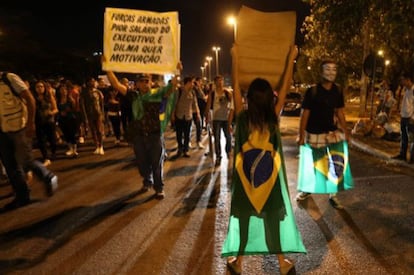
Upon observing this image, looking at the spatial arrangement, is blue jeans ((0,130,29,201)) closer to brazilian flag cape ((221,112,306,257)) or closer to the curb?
brazilian flag cape ((221,112,306,257))

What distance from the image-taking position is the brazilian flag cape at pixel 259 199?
346cm

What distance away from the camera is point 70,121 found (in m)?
10.3

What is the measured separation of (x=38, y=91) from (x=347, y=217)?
724cm

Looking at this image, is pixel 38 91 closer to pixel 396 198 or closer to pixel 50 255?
pixel 50 255

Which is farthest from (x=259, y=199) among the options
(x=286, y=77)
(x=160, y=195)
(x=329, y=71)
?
(x=160, y=195)

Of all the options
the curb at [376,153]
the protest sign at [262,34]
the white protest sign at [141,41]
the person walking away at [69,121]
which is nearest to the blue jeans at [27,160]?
the white protest sign at [141,41]

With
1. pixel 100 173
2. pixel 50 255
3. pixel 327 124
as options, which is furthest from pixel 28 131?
pixel 327 124

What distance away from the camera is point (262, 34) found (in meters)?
3.56

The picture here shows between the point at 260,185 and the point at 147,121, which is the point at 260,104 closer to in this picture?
the point at 260,185

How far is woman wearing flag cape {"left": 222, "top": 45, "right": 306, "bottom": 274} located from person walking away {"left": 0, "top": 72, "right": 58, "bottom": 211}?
333 centimetres

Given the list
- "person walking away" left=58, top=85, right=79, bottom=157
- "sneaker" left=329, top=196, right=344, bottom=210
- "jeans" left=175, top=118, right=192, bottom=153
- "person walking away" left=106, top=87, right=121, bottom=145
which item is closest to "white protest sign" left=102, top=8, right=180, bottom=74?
"sneaker" left=329, top=196, right=344, bottom=210

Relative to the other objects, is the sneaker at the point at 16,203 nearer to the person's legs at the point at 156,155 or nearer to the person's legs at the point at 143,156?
the person's legs at the point at 143,156

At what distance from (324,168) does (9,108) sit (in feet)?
14.3

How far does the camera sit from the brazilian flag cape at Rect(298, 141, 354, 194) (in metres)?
5.44
